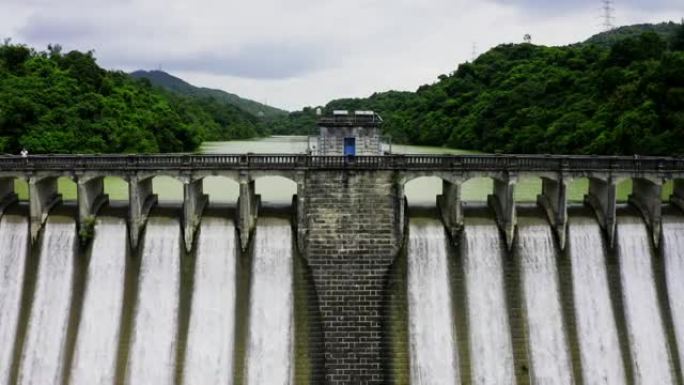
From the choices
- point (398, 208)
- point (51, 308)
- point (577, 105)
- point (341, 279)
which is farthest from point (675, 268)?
point (577, 105)

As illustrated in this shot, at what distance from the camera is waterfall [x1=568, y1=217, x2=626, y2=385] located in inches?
1025

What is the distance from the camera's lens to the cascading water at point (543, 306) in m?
26.0

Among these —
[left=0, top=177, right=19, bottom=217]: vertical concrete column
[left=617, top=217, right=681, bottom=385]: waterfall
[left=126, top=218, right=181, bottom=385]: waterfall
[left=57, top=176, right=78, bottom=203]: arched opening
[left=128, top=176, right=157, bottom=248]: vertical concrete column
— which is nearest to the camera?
[left=126, top=218, right=181, bottom=385]: waterfall

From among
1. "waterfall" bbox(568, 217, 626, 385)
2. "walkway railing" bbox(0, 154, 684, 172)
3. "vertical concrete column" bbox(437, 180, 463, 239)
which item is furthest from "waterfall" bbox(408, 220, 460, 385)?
"waterfall" bbox(568, 217, 626, 385)

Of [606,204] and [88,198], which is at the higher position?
[88,198]

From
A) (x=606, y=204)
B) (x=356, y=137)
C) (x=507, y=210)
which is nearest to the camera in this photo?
(x=507, y=210)

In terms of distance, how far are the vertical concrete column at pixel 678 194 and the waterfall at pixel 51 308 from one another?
27185 millimetres

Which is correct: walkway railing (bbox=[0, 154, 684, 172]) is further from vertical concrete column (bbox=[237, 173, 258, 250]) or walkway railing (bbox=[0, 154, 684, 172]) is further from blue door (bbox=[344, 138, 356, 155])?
blue door (bbox=[344, 138, 356, 155])

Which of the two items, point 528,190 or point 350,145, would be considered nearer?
point 350,145

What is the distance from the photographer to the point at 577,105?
219 feet

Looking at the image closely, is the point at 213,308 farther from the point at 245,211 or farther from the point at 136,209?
the point at 136,209

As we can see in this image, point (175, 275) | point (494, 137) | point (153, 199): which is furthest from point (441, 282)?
point (494, 137)

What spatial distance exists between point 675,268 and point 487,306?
8505mm

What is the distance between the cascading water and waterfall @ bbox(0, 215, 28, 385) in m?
20.9
